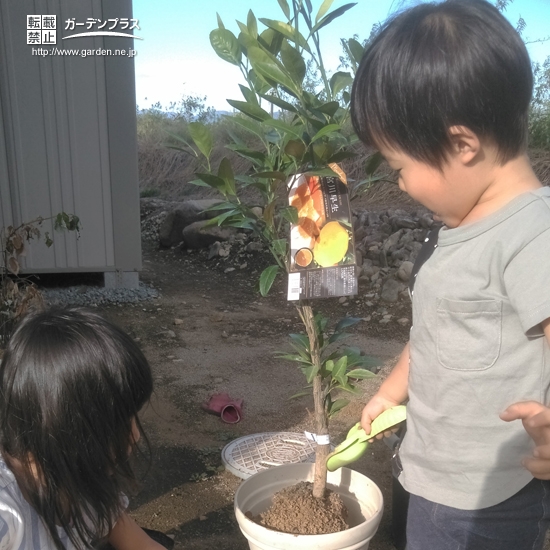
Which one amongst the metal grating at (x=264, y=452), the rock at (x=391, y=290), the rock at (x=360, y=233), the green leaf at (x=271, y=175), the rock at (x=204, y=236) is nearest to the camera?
the green leaf at (x=271, y=175)

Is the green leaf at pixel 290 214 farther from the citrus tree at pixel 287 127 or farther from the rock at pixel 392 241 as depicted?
the rock at pixel 392 241

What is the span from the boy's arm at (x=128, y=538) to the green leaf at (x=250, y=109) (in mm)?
994

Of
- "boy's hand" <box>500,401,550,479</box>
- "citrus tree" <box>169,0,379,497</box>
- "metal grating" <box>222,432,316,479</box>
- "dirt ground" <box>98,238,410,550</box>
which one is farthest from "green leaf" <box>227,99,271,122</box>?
"metal grating" <box>222,432,316,479</box>

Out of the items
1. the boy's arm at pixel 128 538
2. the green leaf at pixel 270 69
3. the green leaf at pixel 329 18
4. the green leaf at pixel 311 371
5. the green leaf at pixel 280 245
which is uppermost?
the green leaf at pixel 329 18

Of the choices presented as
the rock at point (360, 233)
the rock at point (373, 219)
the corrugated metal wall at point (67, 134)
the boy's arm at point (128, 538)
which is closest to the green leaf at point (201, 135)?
the boy's arm at point (128, 538)

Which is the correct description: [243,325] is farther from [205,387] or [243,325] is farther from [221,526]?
[221,526]

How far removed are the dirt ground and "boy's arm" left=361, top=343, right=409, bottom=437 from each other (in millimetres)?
530

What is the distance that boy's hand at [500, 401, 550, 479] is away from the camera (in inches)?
34.1

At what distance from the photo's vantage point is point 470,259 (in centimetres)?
102

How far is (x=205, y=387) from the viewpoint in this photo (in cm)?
326

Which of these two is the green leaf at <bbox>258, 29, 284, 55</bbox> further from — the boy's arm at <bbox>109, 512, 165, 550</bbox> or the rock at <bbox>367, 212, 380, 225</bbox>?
Result: the rock at <bbox>367, 212, 380, 225</bbox>

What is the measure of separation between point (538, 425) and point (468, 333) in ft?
0.69

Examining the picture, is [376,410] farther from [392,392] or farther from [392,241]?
[392,241]

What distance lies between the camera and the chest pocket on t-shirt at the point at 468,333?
100 cm
